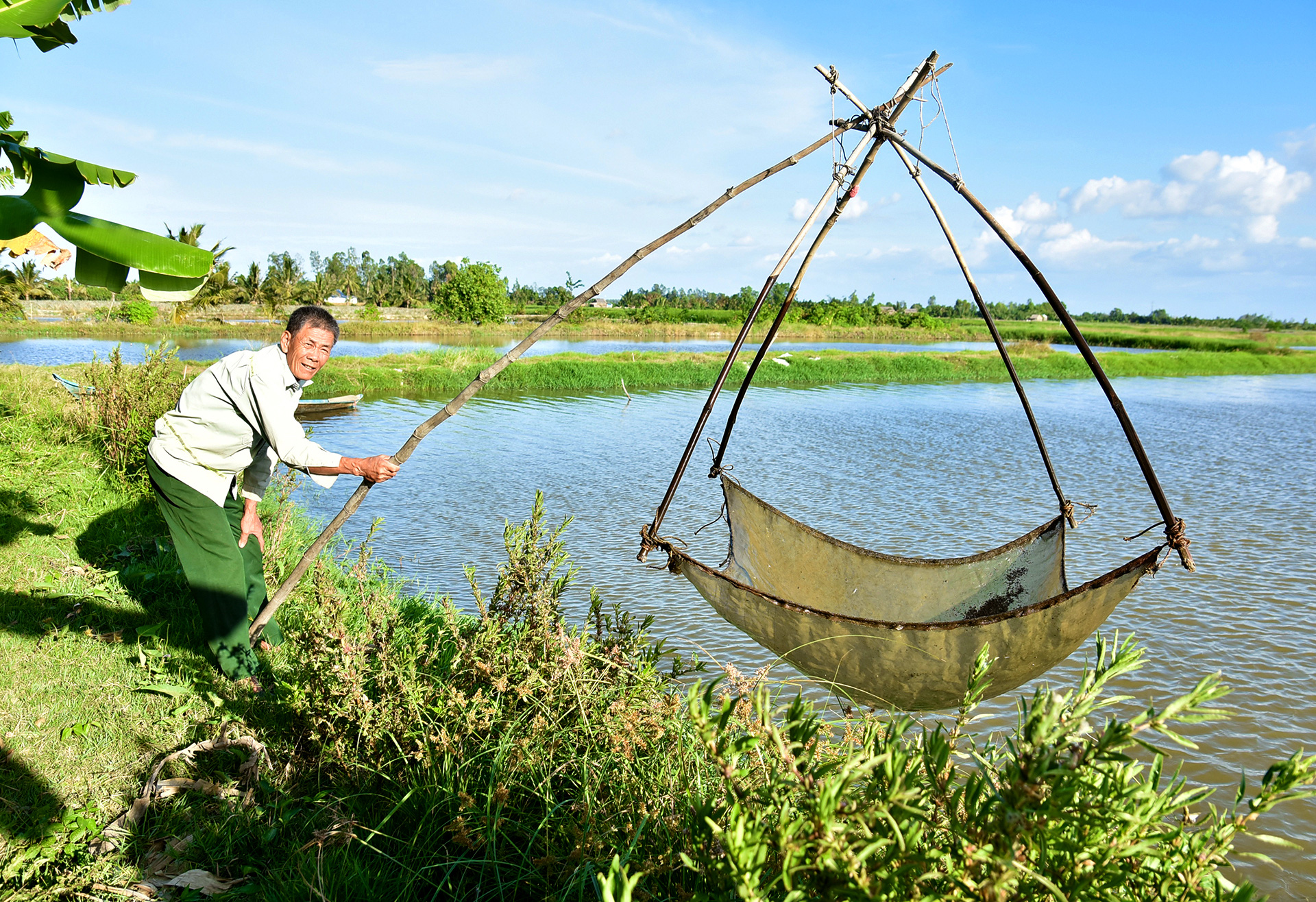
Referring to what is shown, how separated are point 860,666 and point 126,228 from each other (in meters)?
2.73

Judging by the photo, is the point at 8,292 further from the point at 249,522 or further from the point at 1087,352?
the point at 1087,352

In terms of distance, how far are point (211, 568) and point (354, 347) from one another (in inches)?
1097

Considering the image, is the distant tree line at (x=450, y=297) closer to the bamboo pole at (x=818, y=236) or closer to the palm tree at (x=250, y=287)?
the palm tree at (x=250, y=287)

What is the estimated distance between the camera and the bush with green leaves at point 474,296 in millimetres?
43000

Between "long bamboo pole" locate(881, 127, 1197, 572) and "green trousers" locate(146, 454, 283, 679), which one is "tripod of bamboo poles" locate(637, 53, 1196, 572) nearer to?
"long bamboo pole" locate(881, 127, 1197, 572)

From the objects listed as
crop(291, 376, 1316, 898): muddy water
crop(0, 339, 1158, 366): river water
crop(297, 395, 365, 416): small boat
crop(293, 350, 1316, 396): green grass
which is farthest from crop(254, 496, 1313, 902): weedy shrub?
crop(293, 350, 1316, 396): green grass

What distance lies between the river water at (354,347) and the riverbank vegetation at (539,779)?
1018 cm

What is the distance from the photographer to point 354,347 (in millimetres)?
28609

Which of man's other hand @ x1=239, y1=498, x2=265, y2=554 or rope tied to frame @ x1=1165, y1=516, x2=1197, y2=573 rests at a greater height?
rope tied to frame @ x1=1165, y1=516, x2=1197, y2=573

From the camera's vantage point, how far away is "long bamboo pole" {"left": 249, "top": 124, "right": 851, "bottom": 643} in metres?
2.34

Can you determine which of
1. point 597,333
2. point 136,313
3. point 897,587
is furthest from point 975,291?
point 136,313

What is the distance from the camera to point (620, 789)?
1.80m

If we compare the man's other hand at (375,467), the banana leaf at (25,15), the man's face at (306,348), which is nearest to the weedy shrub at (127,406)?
the man's face at (306,348)

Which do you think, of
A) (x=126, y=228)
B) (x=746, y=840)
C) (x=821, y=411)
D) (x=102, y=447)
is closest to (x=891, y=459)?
(x=821, y=411)
